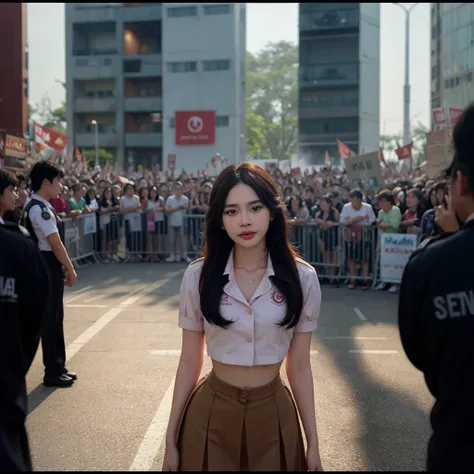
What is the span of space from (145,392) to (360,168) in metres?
13.6

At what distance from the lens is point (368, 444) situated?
5.46m

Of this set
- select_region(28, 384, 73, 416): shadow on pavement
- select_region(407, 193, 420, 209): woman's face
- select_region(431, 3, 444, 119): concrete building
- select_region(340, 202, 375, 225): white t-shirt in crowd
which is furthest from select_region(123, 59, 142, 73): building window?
select_region(28, 384, 73, 416): shadow on pavement

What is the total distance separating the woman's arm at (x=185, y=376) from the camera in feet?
10.2

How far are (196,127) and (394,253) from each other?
1968 inches

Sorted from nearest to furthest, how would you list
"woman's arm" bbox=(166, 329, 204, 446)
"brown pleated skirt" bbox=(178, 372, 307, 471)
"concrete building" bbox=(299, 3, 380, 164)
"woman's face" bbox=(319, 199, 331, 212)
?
"brown pleated skirt" bbox=(178, 372, 307, 471)
"woman's arm" bbox=(166, 329, 204, 446)
"woman's face" bbox=(319, 199, 331, 212)
"concrete building" bbox=(299, 3, 380, 164)

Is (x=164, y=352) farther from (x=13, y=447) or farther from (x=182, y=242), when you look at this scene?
(x=182, y=242)

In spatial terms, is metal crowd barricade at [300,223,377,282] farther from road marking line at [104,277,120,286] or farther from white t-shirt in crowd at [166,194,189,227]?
white t-shirt in crowd at [166,194,189,227]

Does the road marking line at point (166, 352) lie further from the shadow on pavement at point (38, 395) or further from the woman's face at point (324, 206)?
the woman's face at point (324, 206)

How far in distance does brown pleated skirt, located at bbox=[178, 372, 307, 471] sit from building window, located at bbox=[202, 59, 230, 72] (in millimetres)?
60899

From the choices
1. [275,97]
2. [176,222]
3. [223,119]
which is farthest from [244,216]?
[275,97]

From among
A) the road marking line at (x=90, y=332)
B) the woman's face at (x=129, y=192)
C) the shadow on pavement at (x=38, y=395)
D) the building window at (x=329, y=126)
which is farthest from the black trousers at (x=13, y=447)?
the building window at (x=329, y=126)

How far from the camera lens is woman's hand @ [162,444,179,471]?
306cm

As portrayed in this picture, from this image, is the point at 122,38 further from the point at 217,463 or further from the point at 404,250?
the point at 217,463

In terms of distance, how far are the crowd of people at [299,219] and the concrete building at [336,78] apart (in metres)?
46.8
